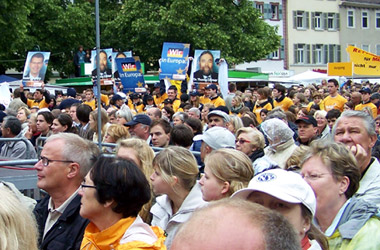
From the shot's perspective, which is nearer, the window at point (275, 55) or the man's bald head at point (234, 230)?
the man's bald head at point (234, 230)

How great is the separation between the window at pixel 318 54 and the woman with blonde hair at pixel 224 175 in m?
56.8

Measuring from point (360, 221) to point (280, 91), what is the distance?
986 centimetres

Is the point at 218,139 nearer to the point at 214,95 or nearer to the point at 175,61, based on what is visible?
the point at 214,95

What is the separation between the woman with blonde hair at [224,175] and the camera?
3.90 m

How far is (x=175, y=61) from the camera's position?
15.5 metres

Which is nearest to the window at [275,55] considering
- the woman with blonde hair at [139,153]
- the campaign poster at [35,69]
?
the campaign poster at [35,69]

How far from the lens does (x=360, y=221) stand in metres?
3.07

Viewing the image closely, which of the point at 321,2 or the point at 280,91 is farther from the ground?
the point at 321,2

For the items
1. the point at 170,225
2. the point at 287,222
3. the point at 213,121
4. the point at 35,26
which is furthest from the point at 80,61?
the point at 287,222

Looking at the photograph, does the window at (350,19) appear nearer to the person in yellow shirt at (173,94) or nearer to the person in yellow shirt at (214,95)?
the person in yellow shirt at (173,94)

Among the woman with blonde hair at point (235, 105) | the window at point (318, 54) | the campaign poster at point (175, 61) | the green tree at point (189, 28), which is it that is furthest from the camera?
the window at point (318, 54)

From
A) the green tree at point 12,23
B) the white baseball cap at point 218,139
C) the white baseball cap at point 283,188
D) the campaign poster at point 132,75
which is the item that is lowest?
the white baseball cap at point 218,139

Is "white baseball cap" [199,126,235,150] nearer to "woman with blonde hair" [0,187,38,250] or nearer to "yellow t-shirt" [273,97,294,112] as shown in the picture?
"woman with blonde hair" [0,187,38,250]

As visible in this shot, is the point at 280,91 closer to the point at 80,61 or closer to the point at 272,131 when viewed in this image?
the point at 272,131
